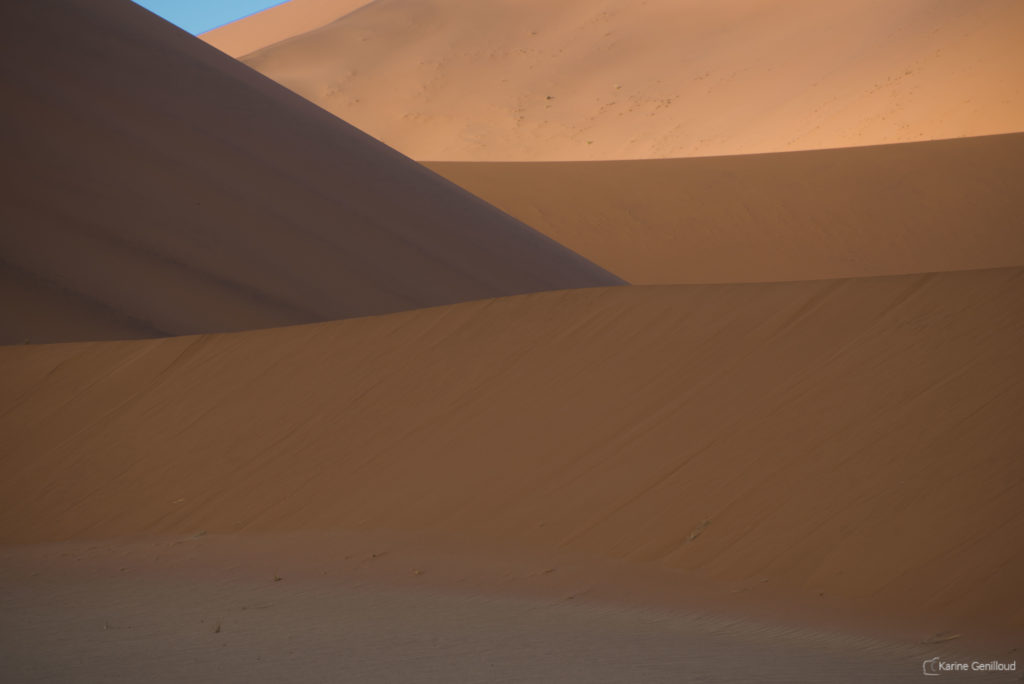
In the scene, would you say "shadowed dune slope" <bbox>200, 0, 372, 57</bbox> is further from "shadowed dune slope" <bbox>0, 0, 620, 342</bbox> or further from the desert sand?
the desert sand

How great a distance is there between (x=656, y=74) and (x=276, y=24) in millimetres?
31025

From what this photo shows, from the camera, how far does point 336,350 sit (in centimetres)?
751

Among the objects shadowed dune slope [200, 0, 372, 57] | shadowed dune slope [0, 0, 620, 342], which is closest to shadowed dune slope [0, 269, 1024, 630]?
shadowed dune slope [0, 0, 620, 342]

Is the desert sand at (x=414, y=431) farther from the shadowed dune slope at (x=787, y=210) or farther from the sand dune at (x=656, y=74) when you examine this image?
the sand dune at (x=656, y=74)

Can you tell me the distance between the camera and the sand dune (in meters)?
31.7

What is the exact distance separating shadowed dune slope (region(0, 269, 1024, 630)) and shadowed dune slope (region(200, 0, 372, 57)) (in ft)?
180

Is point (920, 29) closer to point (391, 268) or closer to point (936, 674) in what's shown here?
point (391, 268)

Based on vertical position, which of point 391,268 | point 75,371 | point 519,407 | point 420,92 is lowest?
point 519,407

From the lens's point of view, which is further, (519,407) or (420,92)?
(420,92)

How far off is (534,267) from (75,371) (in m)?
7.30

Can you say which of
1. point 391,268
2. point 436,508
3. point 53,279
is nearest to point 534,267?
point 391,268

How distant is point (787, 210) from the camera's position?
21797 mm

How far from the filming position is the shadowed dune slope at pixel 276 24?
6138cm

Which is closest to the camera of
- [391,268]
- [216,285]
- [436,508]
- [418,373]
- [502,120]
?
[436,508]
